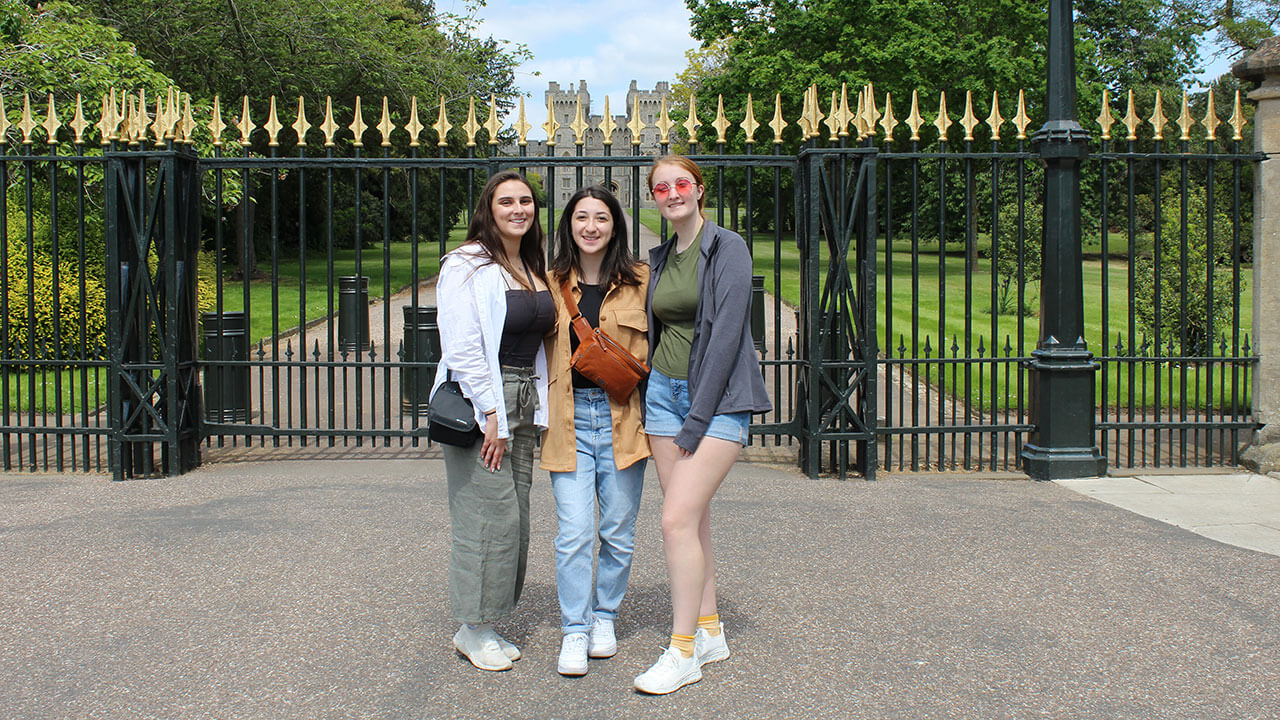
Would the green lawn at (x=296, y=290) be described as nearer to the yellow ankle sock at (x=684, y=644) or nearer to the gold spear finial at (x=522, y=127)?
the gold spear finial at (x=522, y=127)

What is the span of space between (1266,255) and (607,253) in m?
5.87

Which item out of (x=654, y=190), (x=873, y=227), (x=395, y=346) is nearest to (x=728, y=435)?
(x=654, y=190)

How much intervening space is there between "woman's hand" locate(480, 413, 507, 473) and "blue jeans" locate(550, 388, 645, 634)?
220 mm

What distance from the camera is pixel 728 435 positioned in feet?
11.7

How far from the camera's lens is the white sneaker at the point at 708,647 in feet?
12.5

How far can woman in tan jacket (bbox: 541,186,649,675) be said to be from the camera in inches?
147

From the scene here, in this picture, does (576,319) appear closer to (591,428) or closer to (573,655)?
(591,428)

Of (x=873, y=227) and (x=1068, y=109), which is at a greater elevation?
(x=1068, y=109)

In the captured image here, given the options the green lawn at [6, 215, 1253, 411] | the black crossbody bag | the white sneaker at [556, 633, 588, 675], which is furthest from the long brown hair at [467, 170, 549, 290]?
the green lawn at [6, 215, 1253, 411]

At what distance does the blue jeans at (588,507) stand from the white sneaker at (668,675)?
13.2 inches

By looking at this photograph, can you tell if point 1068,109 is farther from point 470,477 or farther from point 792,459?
point 470,477

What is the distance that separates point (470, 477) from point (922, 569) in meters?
2.43

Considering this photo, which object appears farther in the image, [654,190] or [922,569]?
[922,569]

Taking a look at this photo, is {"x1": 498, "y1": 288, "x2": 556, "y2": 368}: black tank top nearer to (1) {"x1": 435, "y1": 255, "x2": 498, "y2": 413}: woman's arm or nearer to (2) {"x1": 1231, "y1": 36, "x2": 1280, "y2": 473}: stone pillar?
(1) {"x1": 435, "y1": 255, "x2": 498, "y2": 413}: woman's arm
